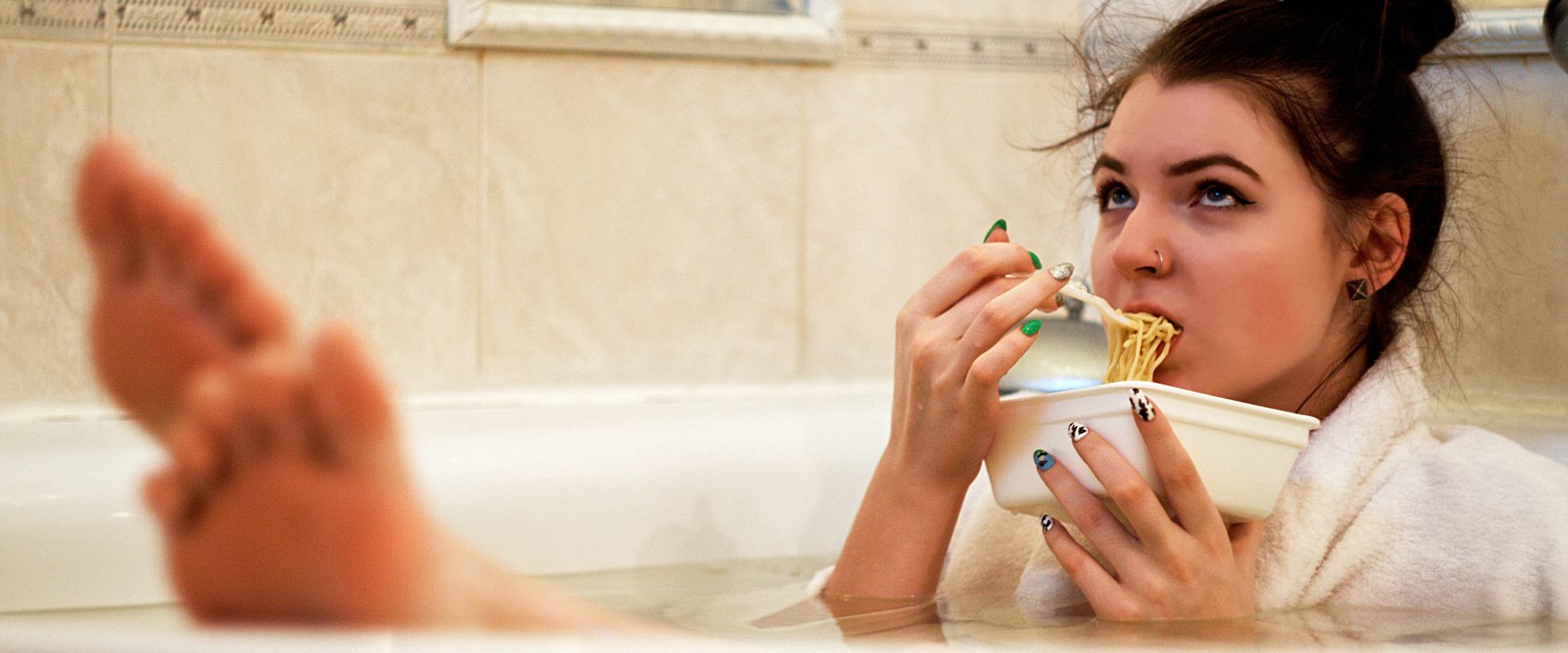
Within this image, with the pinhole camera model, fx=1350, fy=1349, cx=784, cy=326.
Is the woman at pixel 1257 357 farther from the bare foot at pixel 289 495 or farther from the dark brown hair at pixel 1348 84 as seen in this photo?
the bare foot at pixel 289 495

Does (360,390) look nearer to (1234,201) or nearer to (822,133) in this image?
(1234,201)

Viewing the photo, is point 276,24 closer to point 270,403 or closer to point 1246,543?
point 1246,543

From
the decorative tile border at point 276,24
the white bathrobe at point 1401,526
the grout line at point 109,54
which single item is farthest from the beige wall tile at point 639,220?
the white bathrobe at point 1401,526

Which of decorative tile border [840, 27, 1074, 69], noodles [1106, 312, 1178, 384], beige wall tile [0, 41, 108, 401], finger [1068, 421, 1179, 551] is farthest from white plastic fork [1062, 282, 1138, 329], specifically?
beige wall tile [0, 41, 108, 401]

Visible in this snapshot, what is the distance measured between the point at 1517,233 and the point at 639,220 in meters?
1.02

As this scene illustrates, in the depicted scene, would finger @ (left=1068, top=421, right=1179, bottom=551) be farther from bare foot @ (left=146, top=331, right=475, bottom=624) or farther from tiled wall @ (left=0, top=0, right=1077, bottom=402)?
tiled wall @ (left=0, top=0, right=1077, bottom=402)

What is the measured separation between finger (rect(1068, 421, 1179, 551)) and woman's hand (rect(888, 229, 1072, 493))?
0.26 ft

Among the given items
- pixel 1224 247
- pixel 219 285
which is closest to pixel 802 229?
pixel 1224 247

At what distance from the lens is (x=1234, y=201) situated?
959mm

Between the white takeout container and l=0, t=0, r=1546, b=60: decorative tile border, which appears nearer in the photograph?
the white takeout container

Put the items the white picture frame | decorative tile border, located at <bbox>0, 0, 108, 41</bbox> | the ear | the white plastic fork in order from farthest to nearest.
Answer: the white picture frame → decorative tile border, located at <bbox>0, 0, 108, 41</bbox> → the ear → the white plastic fork

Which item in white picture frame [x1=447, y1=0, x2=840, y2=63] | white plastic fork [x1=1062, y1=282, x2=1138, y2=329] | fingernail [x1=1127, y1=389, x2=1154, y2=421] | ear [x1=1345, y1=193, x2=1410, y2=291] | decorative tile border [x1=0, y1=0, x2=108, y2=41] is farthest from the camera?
white picture frame [x1=447, y1=0, x2=840, y2=63]

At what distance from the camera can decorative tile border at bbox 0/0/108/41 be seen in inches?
58.9

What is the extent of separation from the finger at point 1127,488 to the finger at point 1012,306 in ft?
0.28
